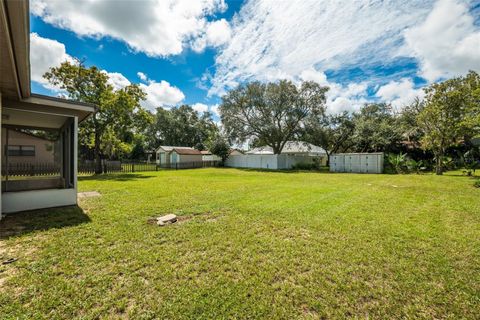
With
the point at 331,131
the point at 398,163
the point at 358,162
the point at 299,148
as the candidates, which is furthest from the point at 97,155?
the point at 398,163

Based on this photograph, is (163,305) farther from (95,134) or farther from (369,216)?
(95,134)

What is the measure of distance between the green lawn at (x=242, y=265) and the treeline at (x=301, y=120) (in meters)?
10.4

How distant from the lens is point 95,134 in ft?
50.0

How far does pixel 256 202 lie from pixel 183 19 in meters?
8.79

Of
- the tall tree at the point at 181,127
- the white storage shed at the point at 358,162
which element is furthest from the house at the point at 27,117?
the tall tree at the point at 181,127

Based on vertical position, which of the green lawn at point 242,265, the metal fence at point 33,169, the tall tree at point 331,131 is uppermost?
the tall tree at point 331,131

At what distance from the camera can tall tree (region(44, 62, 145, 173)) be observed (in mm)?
14109

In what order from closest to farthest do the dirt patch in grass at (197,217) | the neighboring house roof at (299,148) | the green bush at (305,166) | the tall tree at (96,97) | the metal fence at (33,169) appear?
the dirt patch in grass at (197,217)
the metal fence at (33,169)
the tall tree at (96,97)
the green bush at (305,166)
the neighboring house roof at (299,148)

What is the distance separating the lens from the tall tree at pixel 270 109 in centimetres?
2228

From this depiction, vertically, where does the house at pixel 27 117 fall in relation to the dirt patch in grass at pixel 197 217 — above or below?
above

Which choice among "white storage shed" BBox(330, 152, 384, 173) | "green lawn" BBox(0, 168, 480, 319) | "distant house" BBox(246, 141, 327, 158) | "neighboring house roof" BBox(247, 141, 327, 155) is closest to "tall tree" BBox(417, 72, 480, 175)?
"white storage shed" BBox(330, 152, 384, 173)

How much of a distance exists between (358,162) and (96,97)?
2272 cm

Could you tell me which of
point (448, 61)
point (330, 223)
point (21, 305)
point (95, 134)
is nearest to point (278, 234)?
point (330, 223)

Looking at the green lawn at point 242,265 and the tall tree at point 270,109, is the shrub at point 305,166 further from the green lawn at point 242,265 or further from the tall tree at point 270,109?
the green lawn at point 242,265
